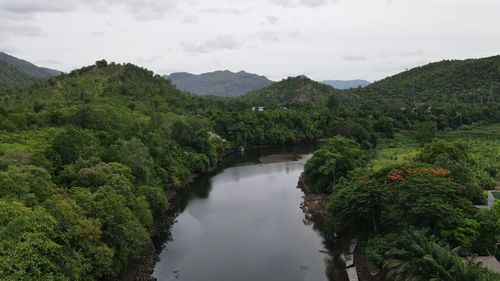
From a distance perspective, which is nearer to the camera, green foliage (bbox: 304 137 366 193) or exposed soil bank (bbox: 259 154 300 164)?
green foliage (bbox: 304 137 366 193)

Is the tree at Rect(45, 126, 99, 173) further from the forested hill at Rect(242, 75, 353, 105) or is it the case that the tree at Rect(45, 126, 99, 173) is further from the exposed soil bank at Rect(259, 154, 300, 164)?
the forested hill at Rect(242, 75, 353, 105)

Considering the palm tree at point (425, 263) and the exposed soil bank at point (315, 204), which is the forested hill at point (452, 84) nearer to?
the exposed soil bank at point (315, 204)

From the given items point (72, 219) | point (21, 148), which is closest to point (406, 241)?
point (72, 219)

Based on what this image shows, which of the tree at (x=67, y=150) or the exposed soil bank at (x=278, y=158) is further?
the exposed soil bank at (x=278, y=158)

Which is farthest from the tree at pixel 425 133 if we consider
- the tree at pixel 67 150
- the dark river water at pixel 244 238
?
the tree at pixel 67 150

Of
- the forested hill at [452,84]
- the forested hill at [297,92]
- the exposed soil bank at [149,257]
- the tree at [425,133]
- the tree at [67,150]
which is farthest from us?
the forested hill at [297,92]

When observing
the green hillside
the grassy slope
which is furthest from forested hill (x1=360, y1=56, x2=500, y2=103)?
the green hillside

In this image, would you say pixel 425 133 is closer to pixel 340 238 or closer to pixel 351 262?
pixel 340 238
